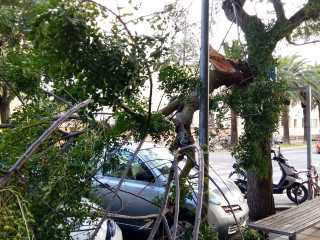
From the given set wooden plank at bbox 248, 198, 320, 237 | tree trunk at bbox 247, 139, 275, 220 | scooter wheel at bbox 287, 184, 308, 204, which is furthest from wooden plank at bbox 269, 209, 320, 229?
scooter wheel at bbox 287, 184, 308, 204

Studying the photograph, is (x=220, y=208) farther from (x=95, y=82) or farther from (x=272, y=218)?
(x=95, y=82)

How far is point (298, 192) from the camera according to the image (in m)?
8.45

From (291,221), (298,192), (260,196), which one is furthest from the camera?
(298,192)

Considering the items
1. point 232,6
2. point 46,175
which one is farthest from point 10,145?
point 232,6

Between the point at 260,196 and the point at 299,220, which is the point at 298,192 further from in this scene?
the point at 299,220

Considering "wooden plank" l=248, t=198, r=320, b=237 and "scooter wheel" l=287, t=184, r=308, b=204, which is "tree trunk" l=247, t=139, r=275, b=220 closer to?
"wooden plank" l=248, t=198, r=320, b=237

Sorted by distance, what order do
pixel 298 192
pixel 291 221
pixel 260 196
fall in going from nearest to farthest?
pixel 291 221 → pixel 260 196 → pixel 298 192

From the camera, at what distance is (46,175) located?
202 cm

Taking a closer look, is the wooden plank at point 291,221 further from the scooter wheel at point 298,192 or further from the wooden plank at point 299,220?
the scooter wheel at point 298,192

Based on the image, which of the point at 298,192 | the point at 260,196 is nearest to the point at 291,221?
the point at 260,196

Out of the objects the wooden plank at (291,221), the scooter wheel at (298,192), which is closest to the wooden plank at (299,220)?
the wooden plank at (291,221)

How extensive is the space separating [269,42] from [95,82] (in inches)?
160

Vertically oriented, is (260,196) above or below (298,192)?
above

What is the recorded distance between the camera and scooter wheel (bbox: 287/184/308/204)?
8273mm
